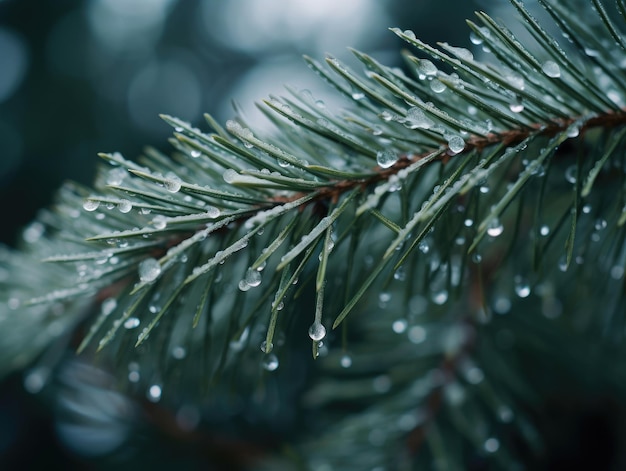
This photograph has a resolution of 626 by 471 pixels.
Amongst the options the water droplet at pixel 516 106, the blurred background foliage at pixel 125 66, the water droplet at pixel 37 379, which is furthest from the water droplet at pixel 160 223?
the blurred background foliage at pixel 125 66

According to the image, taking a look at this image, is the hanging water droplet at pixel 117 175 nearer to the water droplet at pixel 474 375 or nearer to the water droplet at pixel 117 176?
the water droplet at pixel 117 176

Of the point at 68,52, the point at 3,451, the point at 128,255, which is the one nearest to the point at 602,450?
the point at 128,255

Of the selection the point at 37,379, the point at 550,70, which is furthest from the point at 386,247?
the point at 37,379

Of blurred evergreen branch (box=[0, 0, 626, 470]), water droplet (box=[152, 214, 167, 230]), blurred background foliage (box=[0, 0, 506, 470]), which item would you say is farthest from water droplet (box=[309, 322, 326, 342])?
blurred background foliage (box=[0, 0, 506, 470])

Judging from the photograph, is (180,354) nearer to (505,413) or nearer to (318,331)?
(318,331)

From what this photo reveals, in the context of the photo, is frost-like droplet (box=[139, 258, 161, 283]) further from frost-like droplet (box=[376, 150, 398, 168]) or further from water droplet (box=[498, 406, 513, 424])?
water droplet (box=[498, 406, 513, 424])

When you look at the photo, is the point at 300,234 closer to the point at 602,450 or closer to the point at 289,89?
the point at 289,89
